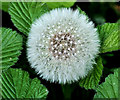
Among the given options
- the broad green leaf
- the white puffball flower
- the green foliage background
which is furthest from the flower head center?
the broad green leaf

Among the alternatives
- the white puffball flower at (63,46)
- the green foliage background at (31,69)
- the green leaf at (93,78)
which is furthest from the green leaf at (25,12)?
the green leaf at (93,78)

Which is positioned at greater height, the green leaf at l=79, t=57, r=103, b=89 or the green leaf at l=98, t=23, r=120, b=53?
the green leaf at l=98, t=23, r=120, b=53

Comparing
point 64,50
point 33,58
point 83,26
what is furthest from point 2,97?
point 83,26

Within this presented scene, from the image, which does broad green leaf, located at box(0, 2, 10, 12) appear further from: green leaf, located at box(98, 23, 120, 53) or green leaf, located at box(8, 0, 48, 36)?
green leaf, located at box(98, 23, 120, 53)

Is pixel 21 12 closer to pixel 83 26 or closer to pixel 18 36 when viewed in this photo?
pixel 18 36

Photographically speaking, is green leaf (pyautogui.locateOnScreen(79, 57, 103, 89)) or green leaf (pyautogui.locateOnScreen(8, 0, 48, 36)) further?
green leaf (pyautogui.locateOnScreen(8, 0, 48, 36))

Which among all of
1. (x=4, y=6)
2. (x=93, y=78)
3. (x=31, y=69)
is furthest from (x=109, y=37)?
(x=4, y=6)

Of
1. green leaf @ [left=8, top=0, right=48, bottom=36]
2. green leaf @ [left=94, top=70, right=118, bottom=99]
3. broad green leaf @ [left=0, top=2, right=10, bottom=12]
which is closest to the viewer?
green leaf @ [left=94, top=70, right=118, bottom=99]
